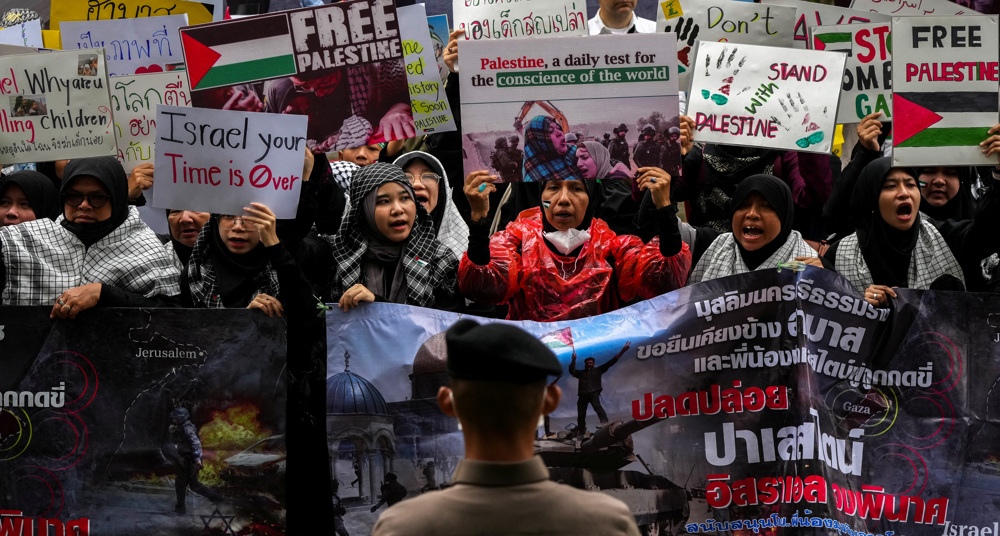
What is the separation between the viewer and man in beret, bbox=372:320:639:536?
241 cm

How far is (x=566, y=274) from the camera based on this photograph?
227 inches

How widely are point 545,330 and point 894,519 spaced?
5.48 feet

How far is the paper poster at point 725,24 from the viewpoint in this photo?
7.30 metres

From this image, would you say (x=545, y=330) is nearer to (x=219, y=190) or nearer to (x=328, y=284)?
(x=328, y=284)

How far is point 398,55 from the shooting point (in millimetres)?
6297

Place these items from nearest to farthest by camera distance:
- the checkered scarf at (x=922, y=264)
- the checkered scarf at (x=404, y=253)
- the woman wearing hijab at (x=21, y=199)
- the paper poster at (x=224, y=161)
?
the paper poster at (x=224, y=161), the checkered scarf at (x=404, y=253), the checkered scarf at (x=922, y=264), the woman wearing hijab at (x=21, y=199)

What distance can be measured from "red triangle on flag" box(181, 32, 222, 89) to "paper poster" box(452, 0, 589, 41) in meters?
1.90

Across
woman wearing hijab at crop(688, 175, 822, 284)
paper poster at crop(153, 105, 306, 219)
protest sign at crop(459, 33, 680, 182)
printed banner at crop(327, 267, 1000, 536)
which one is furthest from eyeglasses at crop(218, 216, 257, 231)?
woman wearing hijab at crop(688, 175, 822, 284)

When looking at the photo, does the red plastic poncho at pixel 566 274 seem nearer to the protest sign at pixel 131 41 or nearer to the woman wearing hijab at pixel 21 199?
the woman wearing hijab at pixel 21 199

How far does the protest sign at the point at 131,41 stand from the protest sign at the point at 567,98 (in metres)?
2.75

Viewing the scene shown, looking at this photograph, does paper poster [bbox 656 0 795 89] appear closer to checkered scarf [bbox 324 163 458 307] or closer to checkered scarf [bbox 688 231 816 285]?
checkered scarf [bbox 688 231 816 285]

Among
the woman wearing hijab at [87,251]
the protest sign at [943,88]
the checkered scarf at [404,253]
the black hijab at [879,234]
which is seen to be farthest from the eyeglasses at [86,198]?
the protest sign at [943,88]

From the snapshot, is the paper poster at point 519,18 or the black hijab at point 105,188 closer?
the black hijab at point 105,188

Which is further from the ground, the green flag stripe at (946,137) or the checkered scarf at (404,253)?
the green flag stripe at (946,137)
